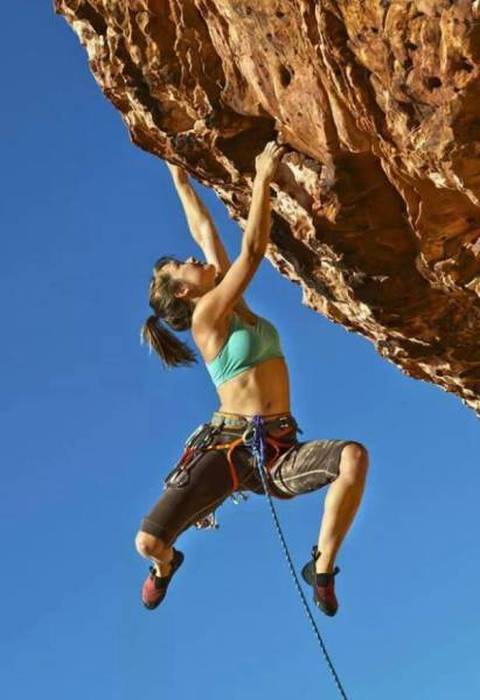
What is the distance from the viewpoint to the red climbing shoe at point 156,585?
318 inches

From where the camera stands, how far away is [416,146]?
6461 millimetres

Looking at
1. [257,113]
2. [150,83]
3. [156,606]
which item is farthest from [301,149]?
[156,606]

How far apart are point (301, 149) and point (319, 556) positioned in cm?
304

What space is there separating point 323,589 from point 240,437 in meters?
A: 1.22

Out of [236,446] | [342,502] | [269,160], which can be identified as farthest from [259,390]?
[269,160]

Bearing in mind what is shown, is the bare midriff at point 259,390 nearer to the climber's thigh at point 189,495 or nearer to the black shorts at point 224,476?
the black shorts at point 224,476

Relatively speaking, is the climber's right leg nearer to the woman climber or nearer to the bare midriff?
the woman climber

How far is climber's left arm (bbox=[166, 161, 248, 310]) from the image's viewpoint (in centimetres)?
866

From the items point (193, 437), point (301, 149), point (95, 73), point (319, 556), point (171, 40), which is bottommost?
Result: point (319, 556)

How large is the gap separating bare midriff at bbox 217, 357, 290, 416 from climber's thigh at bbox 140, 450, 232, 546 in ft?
1.27

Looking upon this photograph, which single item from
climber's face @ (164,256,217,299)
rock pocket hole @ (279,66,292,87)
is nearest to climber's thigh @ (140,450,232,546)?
climber's face @ (164,256,217,299)

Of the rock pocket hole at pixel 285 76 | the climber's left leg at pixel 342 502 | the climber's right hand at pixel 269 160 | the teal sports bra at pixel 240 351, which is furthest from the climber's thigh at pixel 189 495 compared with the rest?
the rock pocket hole at pixel 285 76

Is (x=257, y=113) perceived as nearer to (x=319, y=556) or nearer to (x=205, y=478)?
(x=205, y=478)

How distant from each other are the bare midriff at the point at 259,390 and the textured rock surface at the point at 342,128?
58.5 inches
